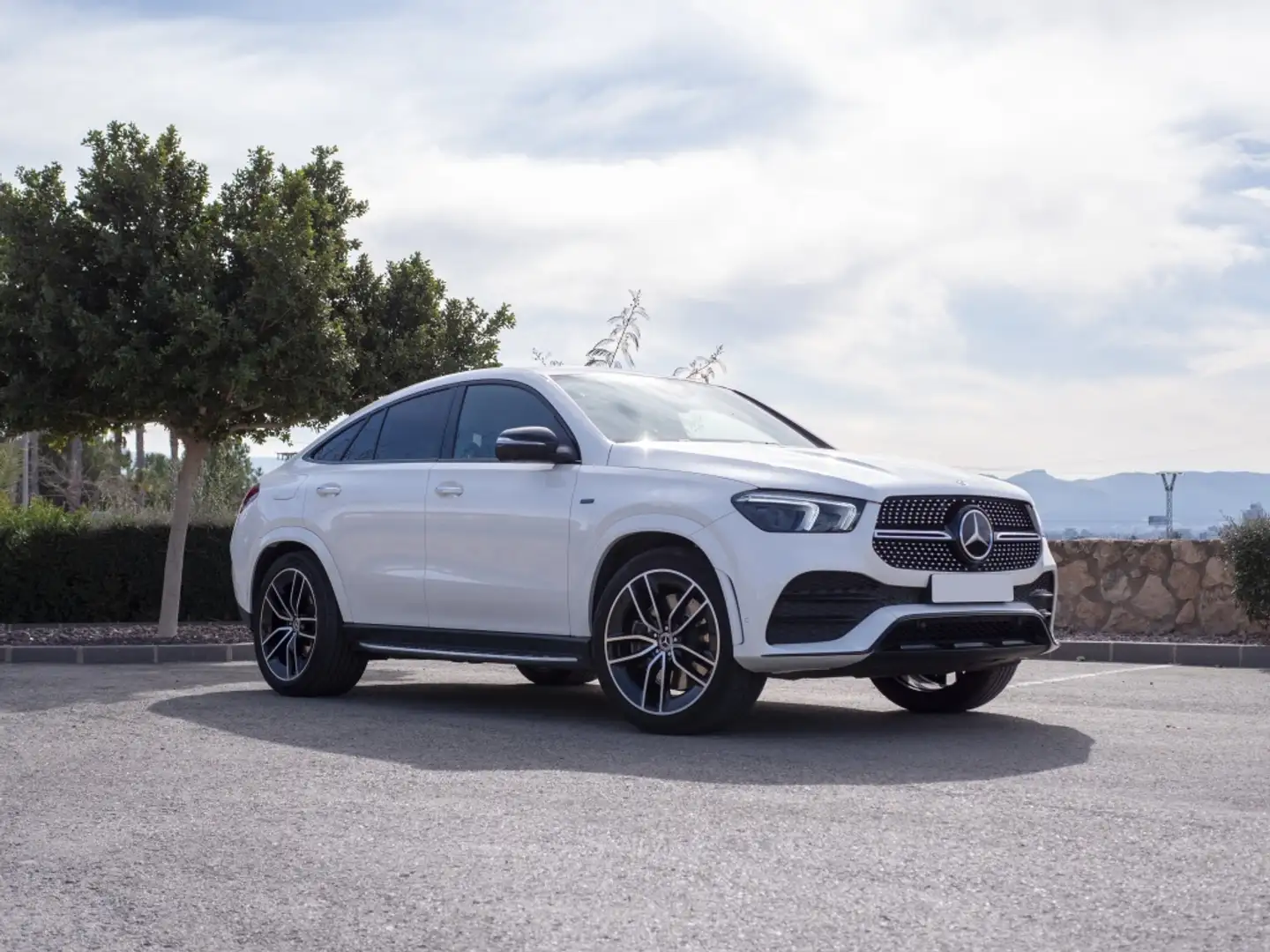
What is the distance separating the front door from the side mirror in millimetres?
A: 84

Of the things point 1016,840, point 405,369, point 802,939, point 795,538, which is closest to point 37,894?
point 802,939

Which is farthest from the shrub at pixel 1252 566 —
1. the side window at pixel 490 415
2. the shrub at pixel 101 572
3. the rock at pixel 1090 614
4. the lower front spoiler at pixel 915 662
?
the shrub at pixel 101 572

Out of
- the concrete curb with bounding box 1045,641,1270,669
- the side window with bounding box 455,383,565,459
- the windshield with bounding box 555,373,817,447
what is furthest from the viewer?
the concrete curb with bounding box 1045,641,1270,669

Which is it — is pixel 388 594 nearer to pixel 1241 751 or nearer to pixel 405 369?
pixel 1241 751

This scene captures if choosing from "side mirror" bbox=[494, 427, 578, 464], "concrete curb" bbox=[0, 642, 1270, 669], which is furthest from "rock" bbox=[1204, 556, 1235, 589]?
"side mirror" bbox=[494, 427, 578, 464]

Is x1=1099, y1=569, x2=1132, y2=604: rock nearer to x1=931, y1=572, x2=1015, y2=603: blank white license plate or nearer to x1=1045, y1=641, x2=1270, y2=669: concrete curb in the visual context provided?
x1=1045, y1=641, x2=1270, y2=669: concrete curb

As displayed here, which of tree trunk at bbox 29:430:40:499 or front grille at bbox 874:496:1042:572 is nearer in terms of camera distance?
front grille at bbox 874:496:1042:572

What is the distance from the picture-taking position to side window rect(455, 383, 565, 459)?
28.2 feet

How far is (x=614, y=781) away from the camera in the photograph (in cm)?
607

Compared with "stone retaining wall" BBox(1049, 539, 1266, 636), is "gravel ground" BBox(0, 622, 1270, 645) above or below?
below

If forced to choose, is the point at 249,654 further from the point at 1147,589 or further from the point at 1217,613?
the point at 1217,613

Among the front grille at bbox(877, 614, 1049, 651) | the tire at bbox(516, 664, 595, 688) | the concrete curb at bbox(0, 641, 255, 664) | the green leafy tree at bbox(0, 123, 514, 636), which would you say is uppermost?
the green leafy tree at bbox(0, 123, 514, 636)

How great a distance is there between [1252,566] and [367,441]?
838cm

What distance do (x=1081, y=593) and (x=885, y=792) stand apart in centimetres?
1117
